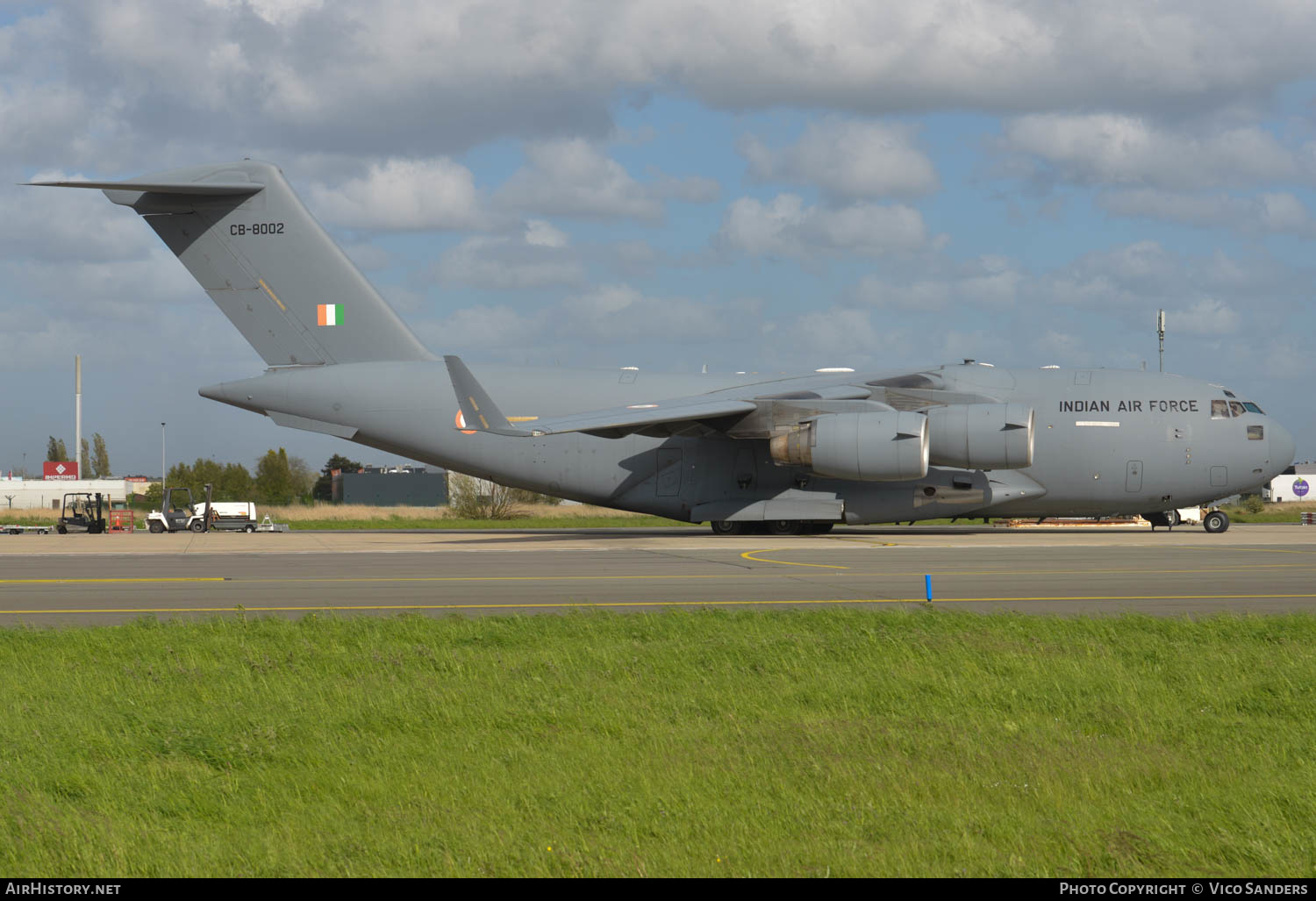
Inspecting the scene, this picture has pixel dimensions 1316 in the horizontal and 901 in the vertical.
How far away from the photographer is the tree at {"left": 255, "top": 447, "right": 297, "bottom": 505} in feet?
304

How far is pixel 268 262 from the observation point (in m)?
26.5

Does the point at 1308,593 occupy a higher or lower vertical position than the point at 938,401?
lower

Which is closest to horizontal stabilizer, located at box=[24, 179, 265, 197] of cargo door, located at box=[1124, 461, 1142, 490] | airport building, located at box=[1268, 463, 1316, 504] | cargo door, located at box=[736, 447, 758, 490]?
cargo door, located at box=[736, 447, 758, 490]

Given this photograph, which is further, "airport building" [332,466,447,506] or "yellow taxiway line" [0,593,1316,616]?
"airport building" [332,466,447,506]

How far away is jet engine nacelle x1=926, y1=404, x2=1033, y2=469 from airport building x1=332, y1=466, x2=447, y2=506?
61583 mm

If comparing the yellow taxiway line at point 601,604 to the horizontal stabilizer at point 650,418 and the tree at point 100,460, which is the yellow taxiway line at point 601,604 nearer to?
the horizontal stabilizer at point 650,418

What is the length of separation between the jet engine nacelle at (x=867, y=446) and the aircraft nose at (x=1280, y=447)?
8.86 m

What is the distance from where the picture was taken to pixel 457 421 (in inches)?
1034

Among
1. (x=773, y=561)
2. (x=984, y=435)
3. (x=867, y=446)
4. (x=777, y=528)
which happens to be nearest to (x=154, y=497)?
(x=777, y=528)

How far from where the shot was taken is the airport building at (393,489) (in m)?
83.4

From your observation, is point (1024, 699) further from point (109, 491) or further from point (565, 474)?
point (109, 491)

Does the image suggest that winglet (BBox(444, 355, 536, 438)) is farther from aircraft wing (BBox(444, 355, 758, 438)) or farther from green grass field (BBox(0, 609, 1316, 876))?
green grass field (BBox(0, 609, 1316, 876))

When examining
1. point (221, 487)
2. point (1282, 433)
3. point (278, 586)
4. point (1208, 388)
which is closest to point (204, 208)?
point (278, 586)
